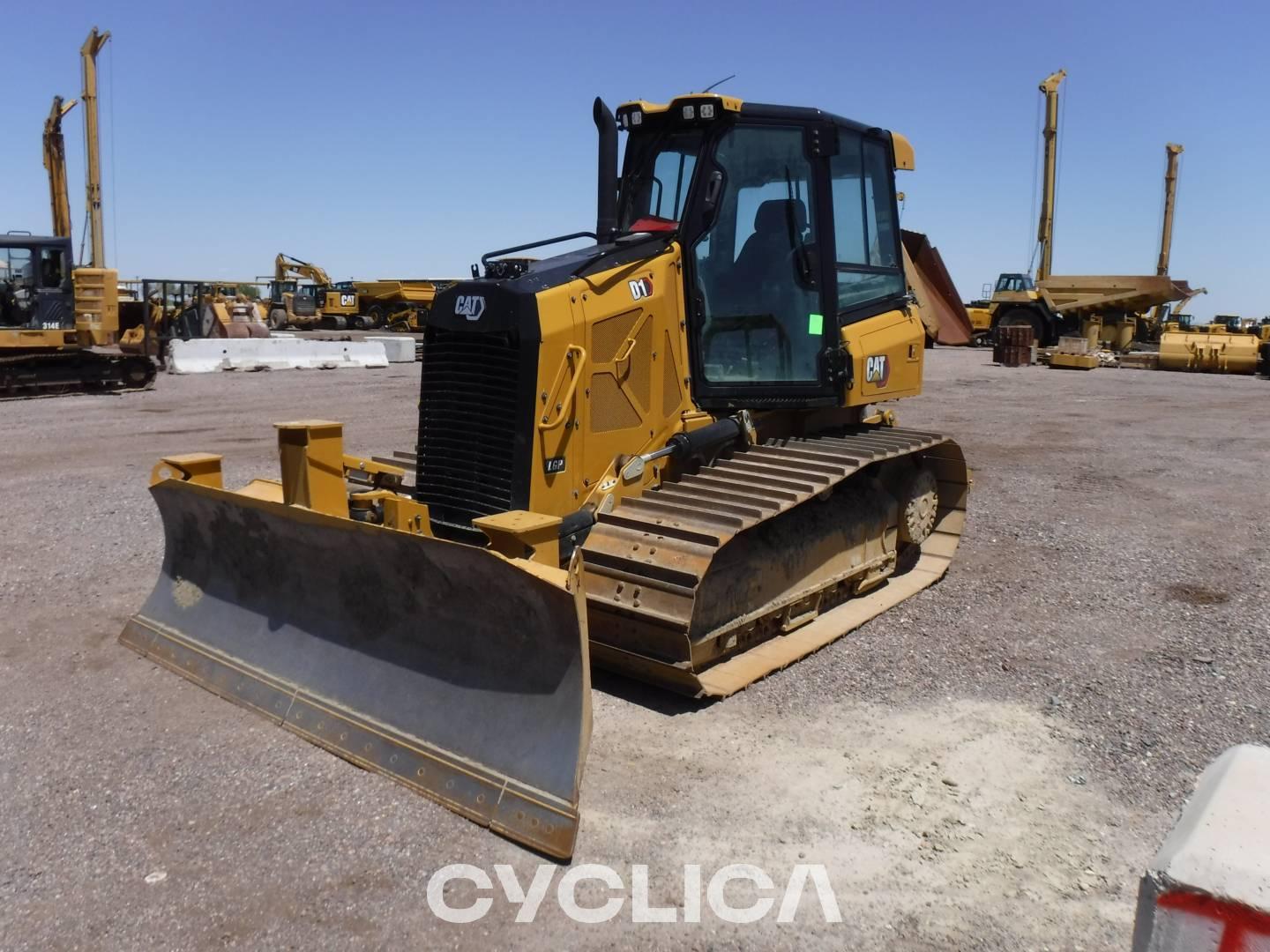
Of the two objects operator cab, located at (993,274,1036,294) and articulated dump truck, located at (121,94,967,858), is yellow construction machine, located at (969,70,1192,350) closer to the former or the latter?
operator cab, located at (993,274,1036,294)

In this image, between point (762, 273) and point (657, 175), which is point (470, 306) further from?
→ point (762, 273)

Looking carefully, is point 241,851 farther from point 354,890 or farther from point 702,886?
point 702,886

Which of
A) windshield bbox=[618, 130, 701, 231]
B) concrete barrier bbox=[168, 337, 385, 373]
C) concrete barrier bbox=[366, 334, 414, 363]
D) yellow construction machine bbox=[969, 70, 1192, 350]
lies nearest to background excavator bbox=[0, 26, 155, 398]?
concrete barrier bbox=[168, 337, 385, 373]

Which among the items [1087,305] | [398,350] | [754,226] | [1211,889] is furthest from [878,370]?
[1087,305]

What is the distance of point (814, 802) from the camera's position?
409 cm

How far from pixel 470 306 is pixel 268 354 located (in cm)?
1979

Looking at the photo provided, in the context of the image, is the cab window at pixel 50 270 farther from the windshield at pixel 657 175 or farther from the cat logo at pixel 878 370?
the cat logo at pixel 878 370

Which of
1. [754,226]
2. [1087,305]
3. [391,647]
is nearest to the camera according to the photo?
[391,647]

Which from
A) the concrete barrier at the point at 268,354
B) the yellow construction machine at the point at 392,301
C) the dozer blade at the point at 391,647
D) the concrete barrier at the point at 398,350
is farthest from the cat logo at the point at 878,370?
the yellow construction machine at the point at 392,301

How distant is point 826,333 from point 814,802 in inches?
122

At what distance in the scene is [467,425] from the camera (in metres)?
5.27

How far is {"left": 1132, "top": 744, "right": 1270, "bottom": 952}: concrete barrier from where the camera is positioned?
5.13 feet

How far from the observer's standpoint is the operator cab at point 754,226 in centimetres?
572

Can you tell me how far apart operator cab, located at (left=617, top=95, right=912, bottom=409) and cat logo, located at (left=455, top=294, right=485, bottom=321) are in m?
1.12
